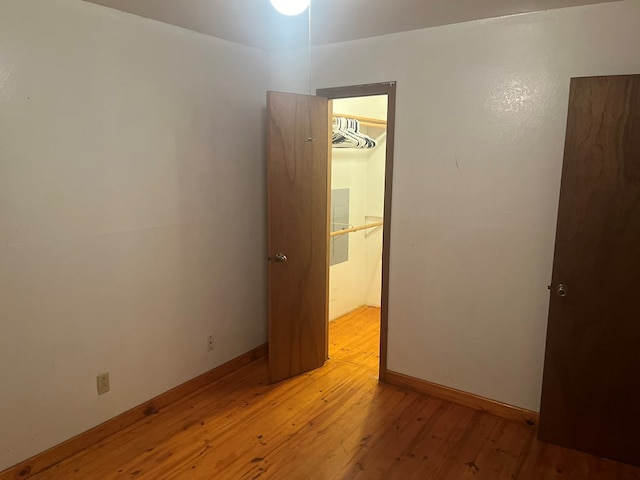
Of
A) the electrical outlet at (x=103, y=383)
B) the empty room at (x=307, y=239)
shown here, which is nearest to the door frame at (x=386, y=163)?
the empty room at (x=307, y=239)

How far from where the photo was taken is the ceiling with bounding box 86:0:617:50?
7.43 feet

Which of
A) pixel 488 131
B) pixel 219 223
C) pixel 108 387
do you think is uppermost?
pixel 488 131

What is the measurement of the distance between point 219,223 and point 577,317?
7.45ft

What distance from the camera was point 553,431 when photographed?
2.52 metres

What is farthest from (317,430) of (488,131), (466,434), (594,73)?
(594,73)

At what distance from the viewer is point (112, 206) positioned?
246 cm

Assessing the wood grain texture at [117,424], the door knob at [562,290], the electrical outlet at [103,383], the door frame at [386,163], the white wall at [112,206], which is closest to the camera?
the white wall at [112,206]

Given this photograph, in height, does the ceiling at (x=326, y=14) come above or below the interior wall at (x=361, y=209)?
above

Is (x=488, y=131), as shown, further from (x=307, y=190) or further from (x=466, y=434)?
(x=466, y=434)

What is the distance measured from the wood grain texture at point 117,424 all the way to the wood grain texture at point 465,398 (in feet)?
3.93

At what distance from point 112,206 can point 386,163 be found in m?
1.70

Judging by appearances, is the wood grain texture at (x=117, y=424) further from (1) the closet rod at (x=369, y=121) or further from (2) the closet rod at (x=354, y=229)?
(1) the closet rod at (x=369, y=121)

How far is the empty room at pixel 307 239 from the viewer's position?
2199mm

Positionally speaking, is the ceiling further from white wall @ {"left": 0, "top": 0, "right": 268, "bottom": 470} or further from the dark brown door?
the dark brown door
